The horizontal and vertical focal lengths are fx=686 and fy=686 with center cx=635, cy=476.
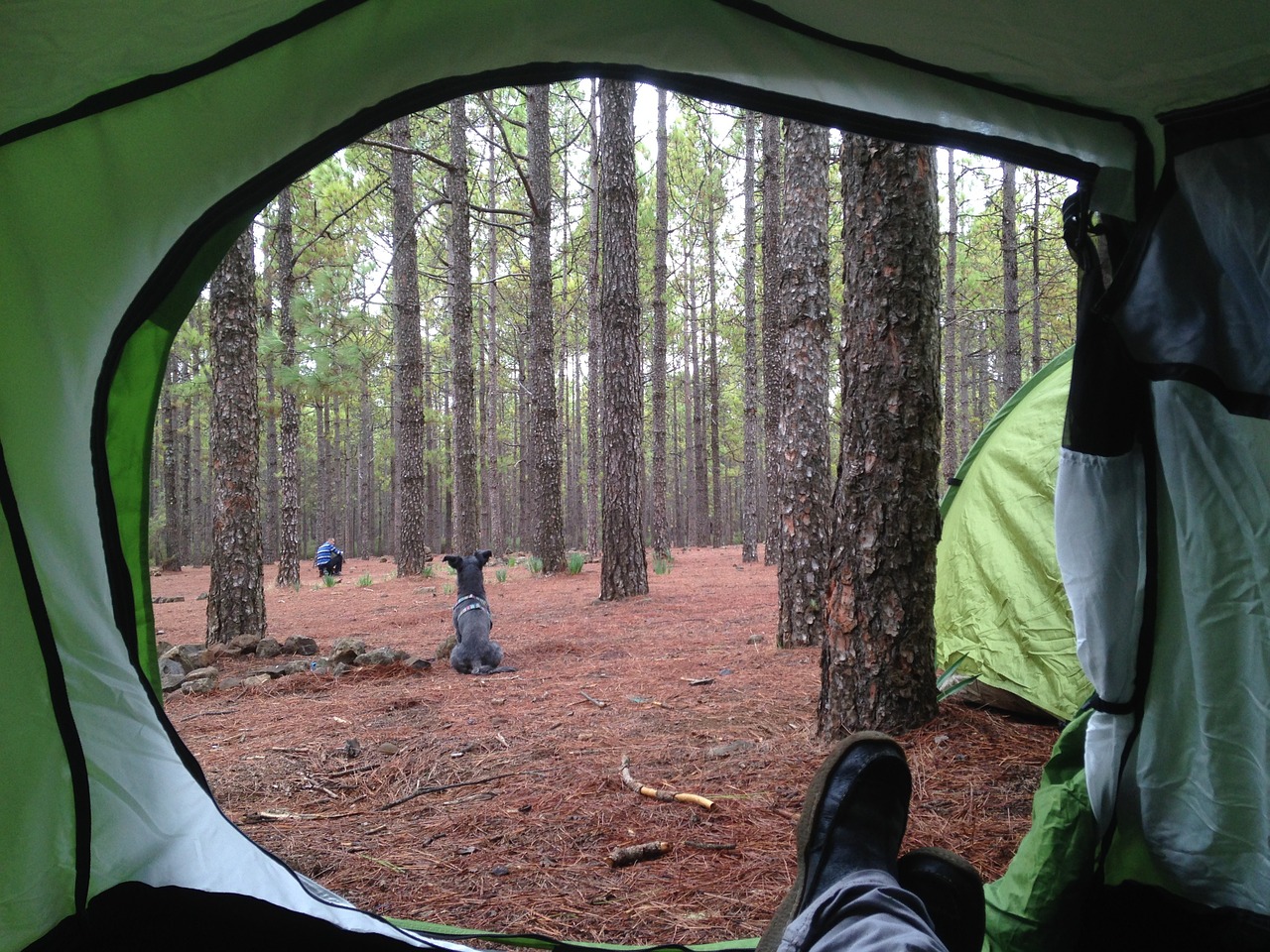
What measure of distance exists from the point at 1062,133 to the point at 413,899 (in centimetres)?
279

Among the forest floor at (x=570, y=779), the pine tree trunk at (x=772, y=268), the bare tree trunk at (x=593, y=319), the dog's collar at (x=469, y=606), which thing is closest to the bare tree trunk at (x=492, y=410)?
the bare tree trunk at (x=593, y=319)

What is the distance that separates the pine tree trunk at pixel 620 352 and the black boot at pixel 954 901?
622 cm

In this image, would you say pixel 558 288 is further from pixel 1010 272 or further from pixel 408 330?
pixel 1010 272

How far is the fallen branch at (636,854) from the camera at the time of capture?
218 centimetres

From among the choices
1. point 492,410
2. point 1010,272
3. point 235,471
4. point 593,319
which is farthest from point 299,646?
point 492,410

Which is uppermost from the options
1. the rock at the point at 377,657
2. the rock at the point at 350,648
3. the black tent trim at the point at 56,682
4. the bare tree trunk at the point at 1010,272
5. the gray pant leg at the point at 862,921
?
the bare tree trunk at the point at 1010,272

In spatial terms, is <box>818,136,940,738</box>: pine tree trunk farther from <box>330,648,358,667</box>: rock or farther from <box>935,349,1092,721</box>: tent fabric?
<box>330,648,358,667</box>: rock

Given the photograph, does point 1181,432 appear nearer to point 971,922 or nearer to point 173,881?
point 971,922

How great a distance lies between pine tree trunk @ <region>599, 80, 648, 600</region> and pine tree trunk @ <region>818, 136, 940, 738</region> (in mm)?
4909

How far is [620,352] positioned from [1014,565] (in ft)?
17.2

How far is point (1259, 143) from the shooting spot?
1542 millimetres

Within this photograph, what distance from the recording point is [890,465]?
2779 millimetres

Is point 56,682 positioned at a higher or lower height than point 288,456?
lower

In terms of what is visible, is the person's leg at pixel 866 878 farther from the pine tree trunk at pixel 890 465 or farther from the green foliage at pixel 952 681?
the green foliage at pixel 952 681
